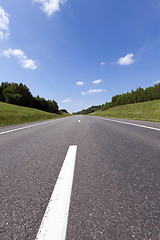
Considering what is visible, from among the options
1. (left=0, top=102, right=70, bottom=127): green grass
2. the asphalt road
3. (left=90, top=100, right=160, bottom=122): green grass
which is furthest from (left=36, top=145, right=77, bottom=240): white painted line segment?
(left=90, top=100, right=160, bottom=122): green grass

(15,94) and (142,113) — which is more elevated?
(15,94)

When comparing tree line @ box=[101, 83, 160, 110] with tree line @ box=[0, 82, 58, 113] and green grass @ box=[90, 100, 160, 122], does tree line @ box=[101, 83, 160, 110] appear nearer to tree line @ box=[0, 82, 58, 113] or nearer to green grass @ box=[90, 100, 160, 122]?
green grass @ box=[90, 100, 160, 122]

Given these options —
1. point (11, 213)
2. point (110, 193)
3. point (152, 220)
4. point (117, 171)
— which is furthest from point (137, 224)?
point (11, 213)

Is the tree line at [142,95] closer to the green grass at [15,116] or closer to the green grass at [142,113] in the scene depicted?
the green grass at [142,113]

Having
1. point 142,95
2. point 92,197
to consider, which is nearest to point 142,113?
point 92,197

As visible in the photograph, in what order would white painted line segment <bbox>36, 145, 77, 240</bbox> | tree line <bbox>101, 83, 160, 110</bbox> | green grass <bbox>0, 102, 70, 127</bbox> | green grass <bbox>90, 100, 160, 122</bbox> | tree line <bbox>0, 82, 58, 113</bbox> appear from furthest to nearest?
tree line <bbox>101, 83, 160, 110</bbox>
tree line <bbox>0, 82, 58, 113</bbox>
green grass <bbox>90, 100, 160, 122</bbox>
green grass <bbox>0, 102, 70, 127</bbox>
white painted line segment <bbox>36, 145, 77, 240</bbox>

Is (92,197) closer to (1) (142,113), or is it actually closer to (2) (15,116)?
(2) (15,116)

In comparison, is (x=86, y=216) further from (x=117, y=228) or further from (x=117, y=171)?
(x=117, y=171)

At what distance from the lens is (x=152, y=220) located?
1.05 metres

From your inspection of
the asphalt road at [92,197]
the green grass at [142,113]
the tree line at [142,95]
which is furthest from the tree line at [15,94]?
the tree line at [142,95]

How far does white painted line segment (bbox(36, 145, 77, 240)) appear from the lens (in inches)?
36.3

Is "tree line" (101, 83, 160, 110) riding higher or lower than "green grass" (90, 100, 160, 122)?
higher

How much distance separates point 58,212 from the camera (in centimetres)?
113

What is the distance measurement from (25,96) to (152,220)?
2588 inches
